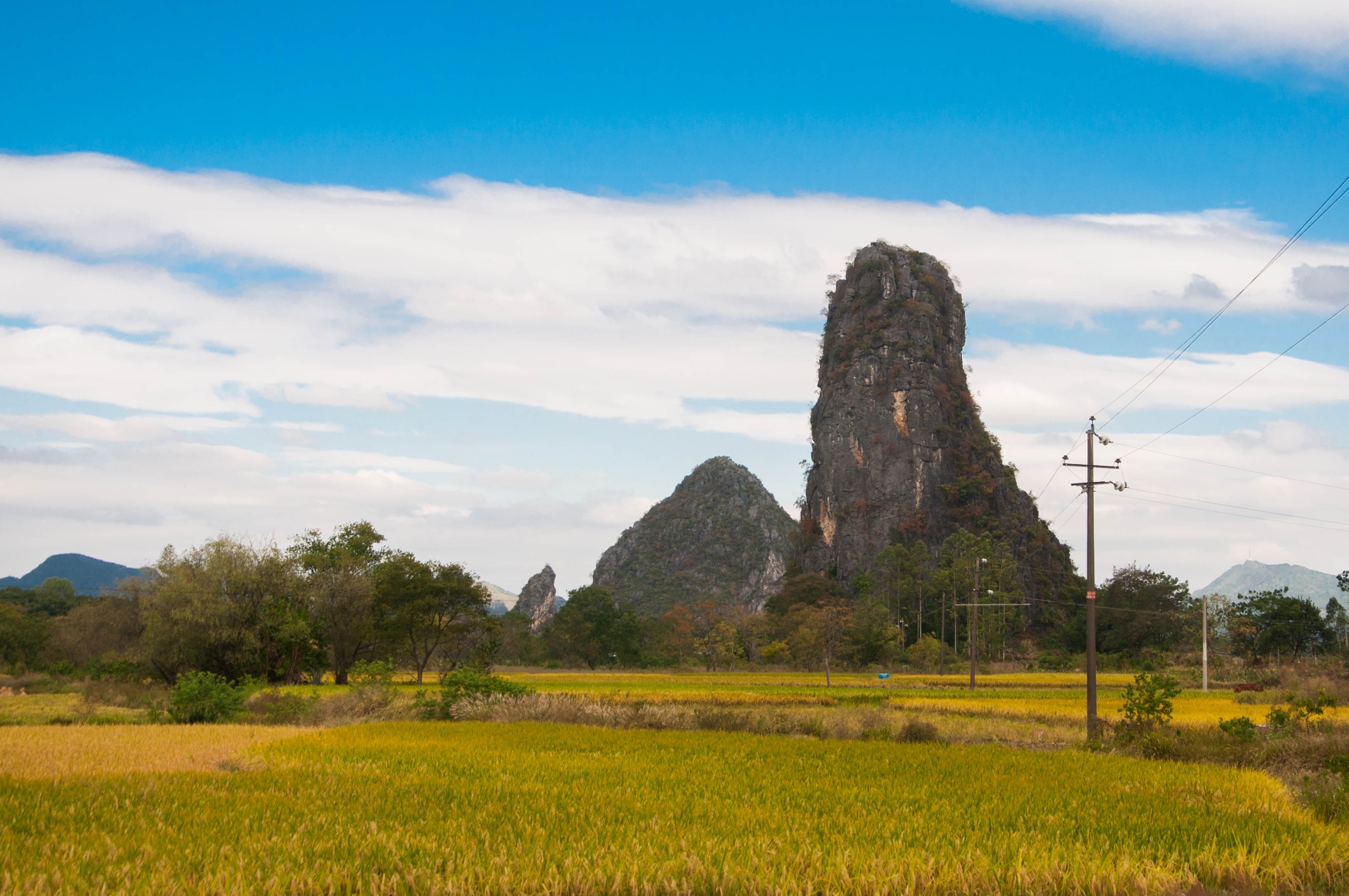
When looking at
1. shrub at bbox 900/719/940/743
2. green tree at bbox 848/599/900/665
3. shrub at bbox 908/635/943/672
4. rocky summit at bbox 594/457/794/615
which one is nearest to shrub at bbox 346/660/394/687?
shrub at bbox 900/719/940/743

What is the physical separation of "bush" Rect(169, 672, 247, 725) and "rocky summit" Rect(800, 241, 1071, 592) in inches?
3953

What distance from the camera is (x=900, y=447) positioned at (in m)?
123

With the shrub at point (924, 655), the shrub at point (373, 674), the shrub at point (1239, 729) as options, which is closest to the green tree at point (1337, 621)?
the shrub at point (924, 655)

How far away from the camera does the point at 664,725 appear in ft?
84.5

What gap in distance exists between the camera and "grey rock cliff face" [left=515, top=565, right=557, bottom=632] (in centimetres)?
16575

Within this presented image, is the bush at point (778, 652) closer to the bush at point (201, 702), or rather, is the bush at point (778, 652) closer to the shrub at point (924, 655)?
the shrub at point (924, 655)

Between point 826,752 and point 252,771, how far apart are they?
10.9 m

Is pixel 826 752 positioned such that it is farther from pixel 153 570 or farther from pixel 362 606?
pixel 153 570

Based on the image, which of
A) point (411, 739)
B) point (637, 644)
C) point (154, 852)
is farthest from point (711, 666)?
point (154, 852)

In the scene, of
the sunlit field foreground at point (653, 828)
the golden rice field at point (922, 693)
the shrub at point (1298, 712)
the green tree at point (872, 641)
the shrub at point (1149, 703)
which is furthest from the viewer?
the green tree at point (872, 641)

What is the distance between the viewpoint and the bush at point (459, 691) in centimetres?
2806

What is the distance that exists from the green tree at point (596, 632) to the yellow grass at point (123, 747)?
66.8 meters

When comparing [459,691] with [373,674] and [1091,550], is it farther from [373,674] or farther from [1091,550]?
[1091,550]

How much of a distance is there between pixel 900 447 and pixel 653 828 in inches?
4599
